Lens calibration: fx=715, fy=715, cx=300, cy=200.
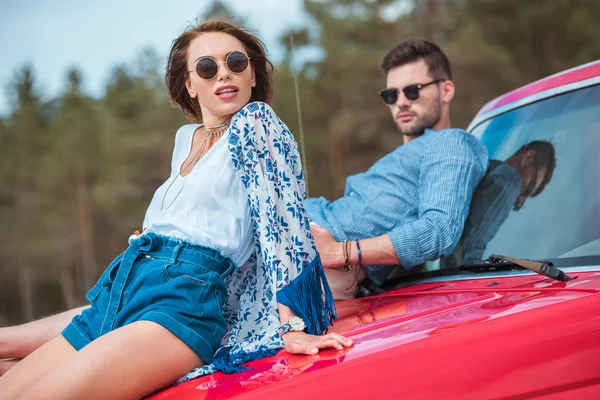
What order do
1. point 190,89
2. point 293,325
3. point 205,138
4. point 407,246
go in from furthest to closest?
point 407,246 → point 190,89 → point 205,138 → point 293,325

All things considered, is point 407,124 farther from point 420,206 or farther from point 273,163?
point 273,163

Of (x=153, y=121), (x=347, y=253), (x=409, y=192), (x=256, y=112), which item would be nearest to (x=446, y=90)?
(x=409, y=192)

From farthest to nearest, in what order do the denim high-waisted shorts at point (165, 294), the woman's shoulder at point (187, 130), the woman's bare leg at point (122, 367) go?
the woman's shoulder at point (187, 130) < the denim high-waisted shorts at point (165, 294) < the woman's bare leg at point (122, 367)

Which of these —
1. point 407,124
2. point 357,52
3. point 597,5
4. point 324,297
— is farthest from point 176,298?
point 357,52

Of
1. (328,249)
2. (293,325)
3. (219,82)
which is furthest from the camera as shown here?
(328,249)

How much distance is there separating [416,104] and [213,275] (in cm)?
193

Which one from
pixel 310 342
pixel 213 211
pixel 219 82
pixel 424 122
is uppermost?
pixel 219 82

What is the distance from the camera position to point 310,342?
7.04 ft

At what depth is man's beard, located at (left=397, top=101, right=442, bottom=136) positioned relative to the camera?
3.88 metres

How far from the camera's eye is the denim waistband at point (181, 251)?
2.41 m

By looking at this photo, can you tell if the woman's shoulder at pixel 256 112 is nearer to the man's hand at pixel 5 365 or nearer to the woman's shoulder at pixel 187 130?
the woman's shoulder at pixel 187 130

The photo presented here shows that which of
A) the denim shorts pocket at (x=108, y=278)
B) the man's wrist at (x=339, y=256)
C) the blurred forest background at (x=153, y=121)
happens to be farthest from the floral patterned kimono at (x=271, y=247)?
the blurred forest background at (x=153, y=121)

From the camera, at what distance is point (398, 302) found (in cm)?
279

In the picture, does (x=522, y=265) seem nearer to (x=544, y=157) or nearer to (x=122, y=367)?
(x=544, y=157)
